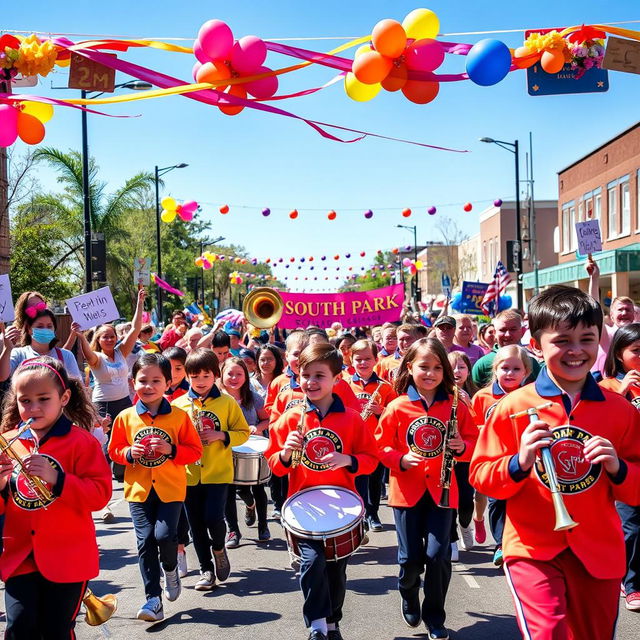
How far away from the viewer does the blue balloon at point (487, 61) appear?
18.7 feet

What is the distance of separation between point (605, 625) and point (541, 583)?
313mm

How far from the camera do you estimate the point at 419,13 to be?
19.1 ft

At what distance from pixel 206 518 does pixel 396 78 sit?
3619 mm

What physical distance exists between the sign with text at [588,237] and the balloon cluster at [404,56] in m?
3.22

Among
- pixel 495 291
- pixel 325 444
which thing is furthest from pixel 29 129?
pixel 495 291

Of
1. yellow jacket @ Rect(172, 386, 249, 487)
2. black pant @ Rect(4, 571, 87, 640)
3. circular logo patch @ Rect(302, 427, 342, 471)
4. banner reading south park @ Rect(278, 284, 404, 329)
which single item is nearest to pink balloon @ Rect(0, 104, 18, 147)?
yellow jacket @ Rect(172, 386, 249, 487)

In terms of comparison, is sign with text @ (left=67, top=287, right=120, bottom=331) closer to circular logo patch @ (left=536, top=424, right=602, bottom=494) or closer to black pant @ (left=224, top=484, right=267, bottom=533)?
black pant @ (left=224, top=484, right=267, bottom=533)

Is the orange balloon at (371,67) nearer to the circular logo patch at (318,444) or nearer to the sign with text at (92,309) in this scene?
the circular logo patch at (318,444)

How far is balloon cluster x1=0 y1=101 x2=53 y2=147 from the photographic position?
598 centimetres

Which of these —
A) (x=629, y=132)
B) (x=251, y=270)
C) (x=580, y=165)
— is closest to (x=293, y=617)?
(x=629, y=132)

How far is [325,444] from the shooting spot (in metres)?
4.99

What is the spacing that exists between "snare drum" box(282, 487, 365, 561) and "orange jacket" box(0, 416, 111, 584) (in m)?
1.17

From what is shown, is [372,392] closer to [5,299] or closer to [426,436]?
[426,436]

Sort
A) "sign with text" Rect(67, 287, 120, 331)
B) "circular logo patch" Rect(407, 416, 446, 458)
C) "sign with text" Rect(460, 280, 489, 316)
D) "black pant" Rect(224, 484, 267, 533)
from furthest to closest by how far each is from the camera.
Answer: "sign with text" Rect(460, 280, 489, 316) → "sign with text" Rect(67, 287, 120, 331) → "black pant" Rect(224, 484, 267, 533) → "circular logo patch" Rect(407, 416, 446, 458)
